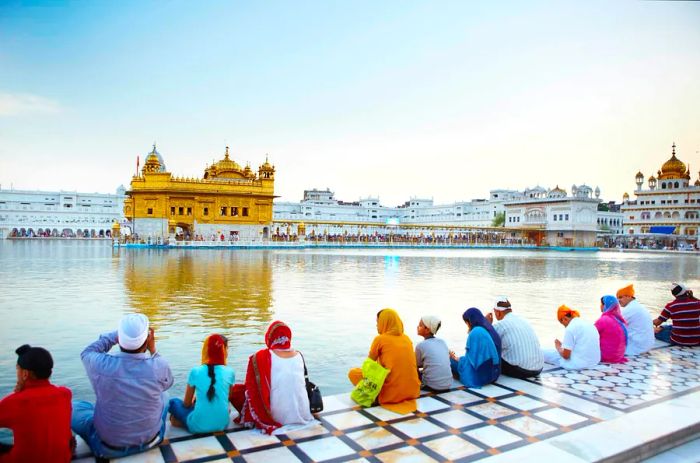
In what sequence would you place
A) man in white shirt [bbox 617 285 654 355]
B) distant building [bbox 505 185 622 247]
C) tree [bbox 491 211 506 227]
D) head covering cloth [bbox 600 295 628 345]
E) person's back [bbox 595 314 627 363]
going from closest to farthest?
person's back [bbox 595 314 627 363], head covering cloth [bbox 600 295 628 345], man in white shirt [bbox 617 285 654 355], distant building [bbox 505 185 622 247], tree [bbox 491 211 506 227]

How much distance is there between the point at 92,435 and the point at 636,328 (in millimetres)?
5787

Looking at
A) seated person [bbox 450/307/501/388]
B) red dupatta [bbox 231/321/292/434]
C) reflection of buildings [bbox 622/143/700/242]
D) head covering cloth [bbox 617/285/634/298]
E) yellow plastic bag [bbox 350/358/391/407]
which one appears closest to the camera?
red dupatta [bbox 231/321/292/434]

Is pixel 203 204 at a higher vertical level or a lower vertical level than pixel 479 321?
higher

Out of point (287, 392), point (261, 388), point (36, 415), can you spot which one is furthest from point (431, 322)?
point (36, 415)

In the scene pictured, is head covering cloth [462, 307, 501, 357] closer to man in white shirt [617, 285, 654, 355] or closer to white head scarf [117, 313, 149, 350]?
man in white shirt [617, 285, 654, 355]

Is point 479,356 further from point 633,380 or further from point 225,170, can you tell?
point 225,170

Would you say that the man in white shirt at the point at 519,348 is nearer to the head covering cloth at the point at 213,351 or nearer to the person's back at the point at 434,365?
the person's back at the point at 434,365

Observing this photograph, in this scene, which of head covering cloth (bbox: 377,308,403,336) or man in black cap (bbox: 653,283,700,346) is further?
man in black cap (bbox: 653,283,700,346)

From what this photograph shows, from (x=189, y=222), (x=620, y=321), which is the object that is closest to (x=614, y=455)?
(x=620, y=321)

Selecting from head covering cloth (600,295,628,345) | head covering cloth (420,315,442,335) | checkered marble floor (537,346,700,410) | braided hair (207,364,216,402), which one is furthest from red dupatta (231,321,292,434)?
head covering cloth (600,295,628,345)

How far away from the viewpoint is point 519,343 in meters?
5.07

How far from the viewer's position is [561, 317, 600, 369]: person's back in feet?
17.9

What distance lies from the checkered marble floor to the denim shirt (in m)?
3.49

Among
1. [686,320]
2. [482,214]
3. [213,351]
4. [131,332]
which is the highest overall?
[482,214]
